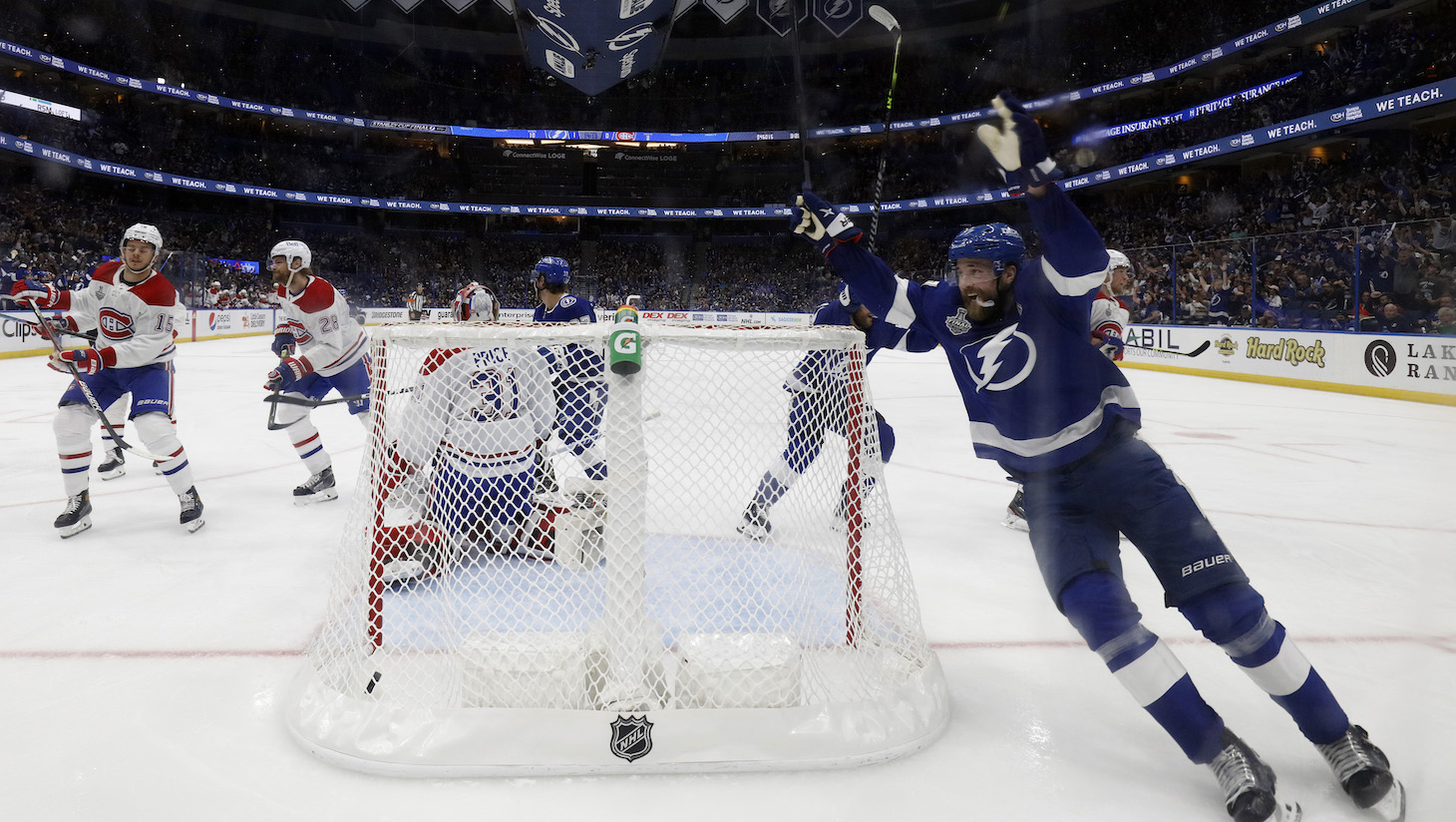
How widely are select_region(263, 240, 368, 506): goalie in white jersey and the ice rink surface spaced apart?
27cm

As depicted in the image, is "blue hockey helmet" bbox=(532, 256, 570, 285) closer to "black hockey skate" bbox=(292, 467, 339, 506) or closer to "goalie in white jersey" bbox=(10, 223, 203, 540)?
"black hockey skate" bbox=(292, 467, 339, 506)

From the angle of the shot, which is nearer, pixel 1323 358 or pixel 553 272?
pixel 553 272

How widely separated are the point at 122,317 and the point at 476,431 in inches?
85.3

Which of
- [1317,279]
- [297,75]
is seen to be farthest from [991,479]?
[297,75]

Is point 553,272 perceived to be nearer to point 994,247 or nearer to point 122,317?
point 122,317

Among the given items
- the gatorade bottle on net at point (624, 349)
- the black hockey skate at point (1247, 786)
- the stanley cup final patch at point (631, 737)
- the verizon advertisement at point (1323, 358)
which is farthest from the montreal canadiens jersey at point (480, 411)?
the verizon advertisement at point (1323, 358)

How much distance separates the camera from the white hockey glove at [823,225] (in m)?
1.92

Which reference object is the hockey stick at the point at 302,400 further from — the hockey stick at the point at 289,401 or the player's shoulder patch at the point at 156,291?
the player's shoulder patch at the point at 156,291

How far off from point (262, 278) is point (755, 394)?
27129 millimetres

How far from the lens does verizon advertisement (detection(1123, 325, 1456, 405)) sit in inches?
309

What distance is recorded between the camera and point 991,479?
15.2 feet

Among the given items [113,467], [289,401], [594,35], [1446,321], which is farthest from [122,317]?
[1446,321]

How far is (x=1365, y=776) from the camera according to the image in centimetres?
153

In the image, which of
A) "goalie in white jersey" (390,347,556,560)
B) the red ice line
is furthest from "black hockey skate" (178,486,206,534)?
"goalie in white jersey" (390,347,556,560)
